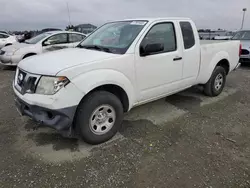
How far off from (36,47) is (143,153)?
7021 millimetres

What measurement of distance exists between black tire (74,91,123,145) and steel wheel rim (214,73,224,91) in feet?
9.93

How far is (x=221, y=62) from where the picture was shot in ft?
16.6

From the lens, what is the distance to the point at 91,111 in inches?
108

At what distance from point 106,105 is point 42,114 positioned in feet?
2.83

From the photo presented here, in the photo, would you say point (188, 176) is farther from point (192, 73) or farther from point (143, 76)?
point (192, 73)

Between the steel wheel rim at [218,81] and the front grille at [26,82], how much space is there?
411cm

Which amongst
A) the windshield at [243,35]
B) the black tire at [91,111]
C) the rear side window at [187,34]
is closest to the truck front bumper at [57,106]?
the black tire at [91,111]

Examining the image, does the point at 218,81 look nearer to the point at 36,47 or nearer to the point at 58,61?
the point at 58,61

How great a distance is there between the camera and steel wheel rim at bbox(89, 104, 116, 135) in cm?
288

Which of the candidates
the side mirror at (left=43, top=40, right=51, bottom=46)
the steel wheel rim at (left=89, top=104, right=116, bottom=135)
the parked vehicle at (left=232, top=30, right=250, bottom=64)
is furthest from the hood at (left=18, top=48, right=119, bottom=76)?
the parked vehicle at (left=232, top=30, right=250, bottom=64)

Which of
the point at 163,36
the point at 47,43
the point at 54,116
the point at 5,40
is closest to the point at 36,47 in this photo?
the point at 47,43

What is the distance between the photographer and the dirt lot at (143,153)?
2.38 m

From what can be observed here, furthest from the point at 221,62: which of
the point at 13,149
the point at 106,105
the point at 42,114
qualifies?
the point at 13,149

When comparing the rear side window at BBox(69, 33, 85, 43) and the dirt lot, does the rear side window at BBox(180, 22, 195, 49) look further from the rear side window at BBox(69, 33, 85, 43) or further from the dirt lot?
the rear side window at BBox(69, 33, 85, 43)
